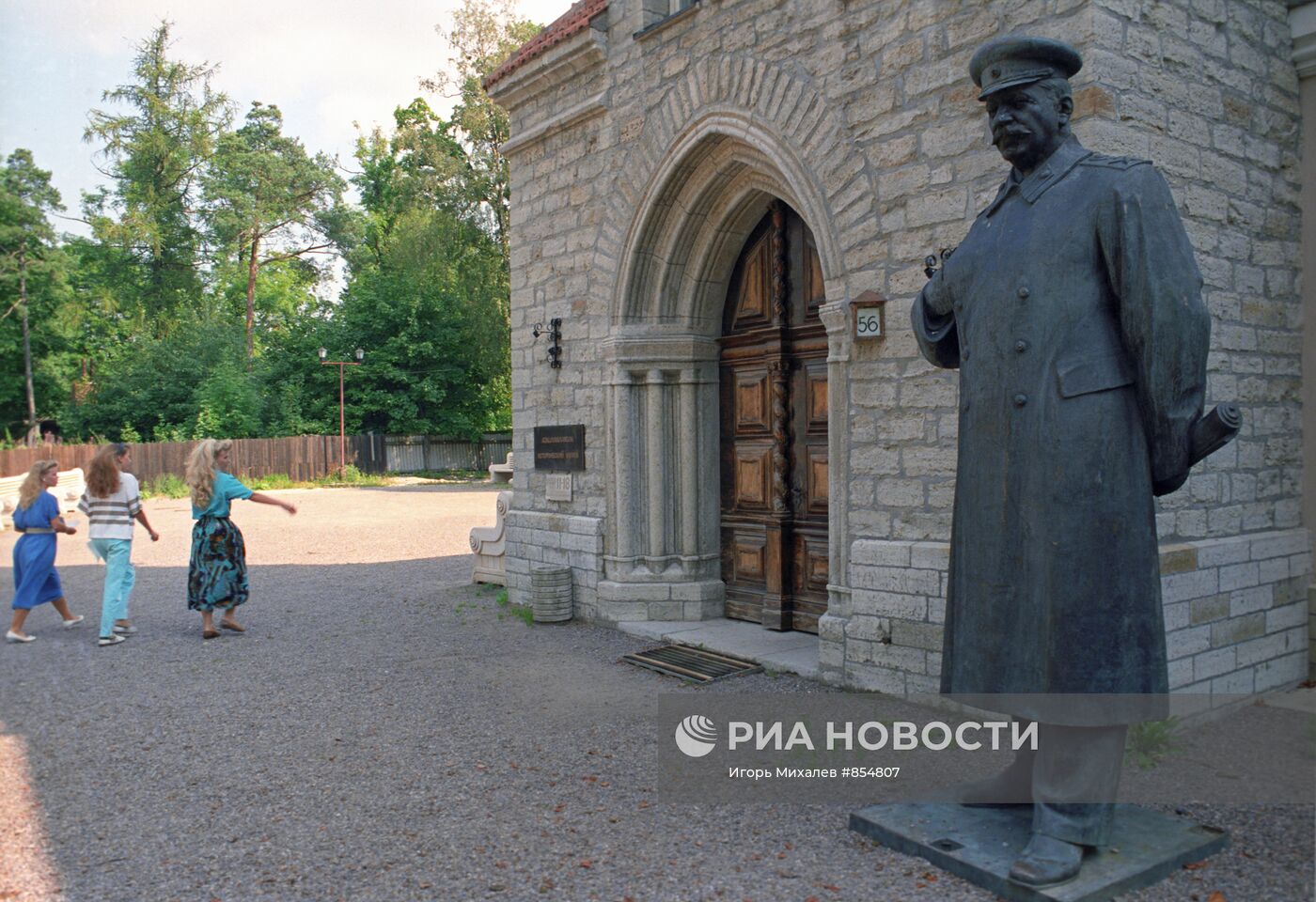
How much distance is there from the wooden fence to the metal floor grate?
2221cm

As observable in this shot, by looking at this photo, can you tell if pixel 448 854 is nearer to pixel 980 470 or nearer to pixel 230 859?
pixel 230 859

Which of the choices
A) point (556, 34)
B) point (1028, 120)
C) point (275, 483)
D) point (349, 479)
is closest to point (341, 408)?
point (349, 479)

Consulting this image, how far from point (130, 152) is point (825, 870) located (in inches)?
1554

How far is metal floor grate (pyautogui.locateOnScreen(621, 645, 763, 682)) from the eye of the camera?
6.20 metres

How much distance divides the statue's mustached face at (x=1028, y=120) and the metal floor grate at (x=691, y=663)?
4028mm

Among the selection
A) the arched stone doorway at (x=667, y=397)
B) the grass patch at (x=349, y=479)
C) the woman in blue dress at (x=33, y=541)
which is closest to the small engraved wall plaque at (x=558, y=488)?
the arched stone doorway at (x=667, y=397)

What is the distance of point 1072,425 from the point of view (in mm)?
2807

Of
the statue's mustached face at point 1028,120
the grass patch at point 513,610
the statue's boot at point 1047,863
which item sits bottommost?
the grass patch at point 513,610

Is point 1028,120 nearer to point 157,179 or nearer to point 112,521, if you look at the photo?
point 112,521

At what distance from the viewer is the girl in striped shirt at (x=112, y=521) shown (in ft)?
24.8

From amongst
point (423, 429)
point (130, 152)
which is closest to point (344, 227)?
point (130, 152)

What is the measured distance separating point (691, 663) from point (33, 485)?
220 inches

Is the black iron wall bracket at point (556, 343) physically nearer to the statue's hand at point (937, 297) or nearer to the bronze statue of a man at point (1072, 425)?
the statue's hand at point (937, 297)

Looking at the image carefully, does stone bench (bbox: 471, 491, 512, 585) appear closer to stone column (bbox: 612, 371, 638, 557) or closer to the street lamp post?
stone column (bbox: 612, 371, 638, 557)
